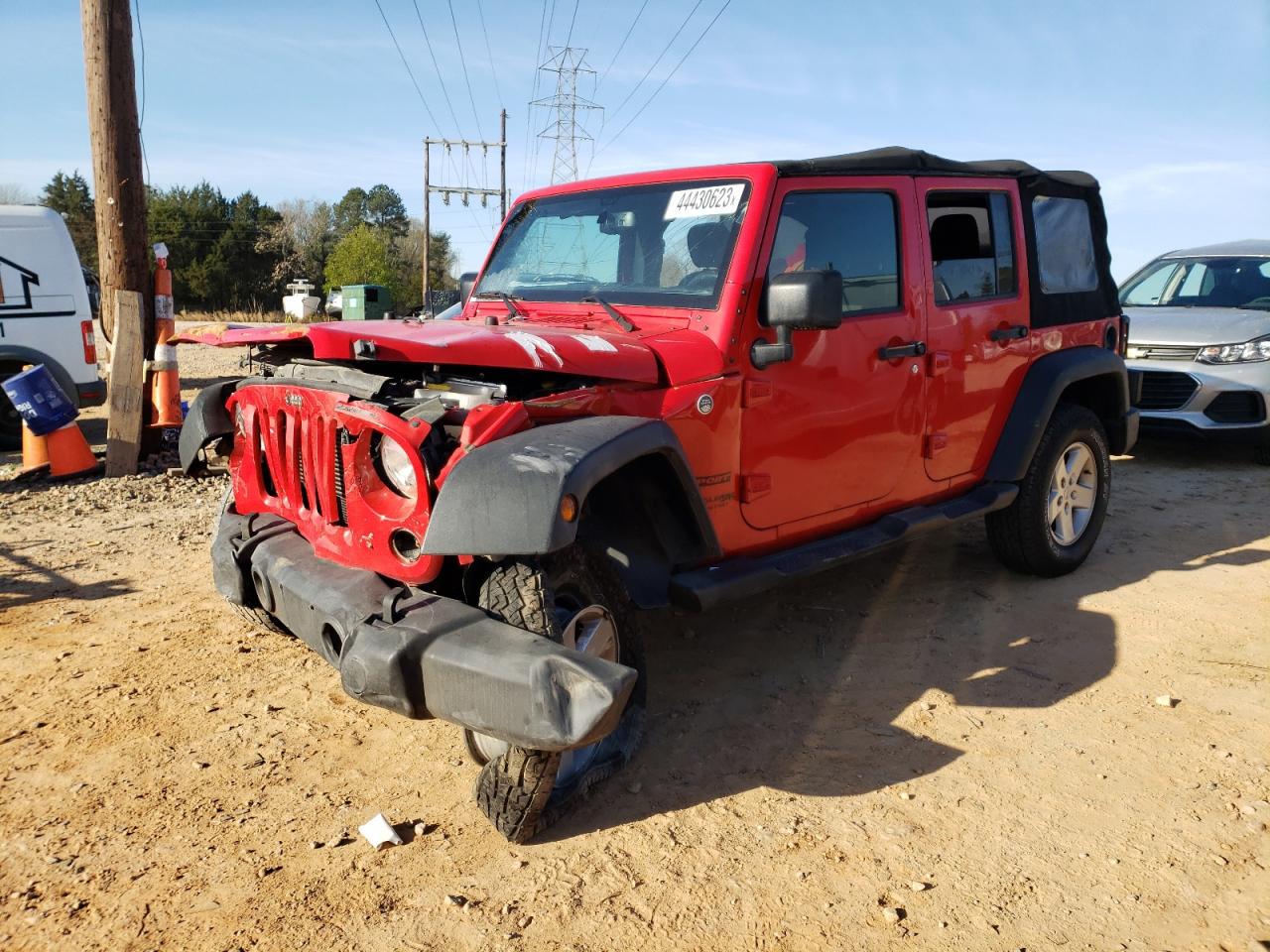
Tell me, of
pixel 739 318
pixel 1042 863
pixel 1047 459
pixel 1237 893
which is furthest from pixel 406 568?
pixel 1047 459

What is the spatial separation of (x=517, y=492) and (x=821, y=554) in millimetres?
1636

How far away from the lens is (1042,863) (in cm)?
266

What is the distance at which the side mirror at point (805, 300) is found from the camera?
318 centimetres

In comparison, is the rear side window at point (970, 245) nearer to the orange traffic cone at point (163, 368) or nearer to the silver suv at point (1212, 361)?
the silver suv at point (1212, 361)

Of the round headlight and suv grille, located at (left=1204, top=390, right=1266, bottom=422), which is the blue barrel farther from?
suv grille, located at (left=1204, top=390, right=1266, bottom=422)

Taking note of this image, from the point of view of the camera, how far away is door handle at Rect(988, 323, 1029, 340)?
4465mm

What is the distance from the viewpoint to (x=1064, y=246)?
5004 millimetres

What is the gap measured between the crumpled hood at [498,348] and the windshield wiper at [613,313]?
19 cm

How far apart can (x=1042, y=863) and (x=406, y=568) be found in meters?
2.01

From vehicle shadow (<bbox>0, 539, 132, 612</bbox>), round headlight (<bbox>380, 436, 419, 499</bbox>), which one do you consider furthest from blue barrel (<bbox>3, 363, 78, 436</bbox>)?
round headlight (<bbox>380, 436, 419, 499</bbox>)

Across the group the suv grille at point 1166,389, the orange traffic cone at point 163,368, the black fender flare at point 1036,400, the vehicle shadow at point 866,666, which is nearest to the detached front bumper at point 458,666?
the vehicle shadow at point 866,666

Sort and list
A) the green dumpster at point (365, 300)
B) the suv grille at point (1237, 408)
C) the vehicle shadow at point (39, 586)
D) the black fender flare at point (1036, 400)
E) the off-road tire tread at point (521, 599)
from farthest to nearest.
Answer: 1. the green dumpster at point (365, 300)
2. the suv grille at point (1237, 408)
3. the vehicle shadow at point (39, 586)
4. the black fender flare at point (1036, 400)
5. the off-road tire tread at point (521, 599)

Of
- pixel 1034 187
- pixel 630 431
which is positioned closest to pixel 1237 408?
pixel 1034 187

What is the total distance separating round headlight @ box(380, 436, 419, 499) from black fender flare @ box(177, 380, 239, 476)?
1195mm
